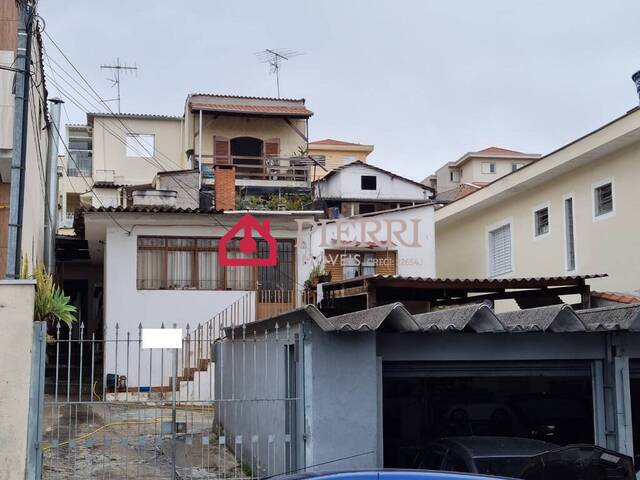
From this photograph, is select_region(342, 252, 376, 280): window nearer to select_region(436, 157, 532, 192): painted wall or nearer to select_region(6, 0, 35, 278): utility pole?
select_region(6, 0, 35, 278): utility pole

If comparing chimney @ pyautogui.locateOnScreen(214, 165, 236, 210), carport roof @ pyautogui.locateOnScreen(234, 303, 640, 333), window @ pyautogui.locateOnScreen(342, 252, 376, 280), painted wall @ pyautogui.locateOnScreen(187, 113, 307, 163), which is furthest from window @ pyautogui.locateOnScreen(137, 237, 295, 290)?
painted wall @ pyautogui.locateOnScreen(187, 113, 307, 163)

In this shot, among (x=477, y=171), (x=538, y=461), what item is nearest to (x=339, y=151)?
(x=477, y=171)

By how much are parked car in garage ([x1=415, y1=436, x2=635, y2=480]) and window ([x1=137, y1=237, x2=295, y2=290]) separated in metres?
13.5

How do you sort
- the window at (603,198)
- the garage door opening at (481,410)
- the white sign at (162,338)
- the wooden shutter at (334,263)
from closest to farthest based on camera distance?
the white sign at (162,338) → the garage door opening at (481,410) → the window at (603,198) → the wooden shutter at (334,263)

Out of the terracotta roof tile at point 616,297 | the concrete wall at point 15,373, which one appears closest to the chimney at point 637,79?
the terracotta roof tile at point 616,297

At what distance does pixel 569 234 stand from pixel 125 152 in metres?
25.0

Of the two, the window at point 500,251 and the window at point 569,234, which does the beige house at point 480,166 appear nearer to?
the window at point 500,251

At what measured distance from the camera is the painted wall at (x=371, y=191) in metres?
31.6

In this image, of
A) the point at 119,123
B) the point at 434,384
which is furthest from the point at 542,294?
the point at 119,123

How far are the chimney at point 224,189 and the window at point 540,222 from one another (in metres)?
8.22

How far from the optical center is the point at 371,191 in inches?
1251

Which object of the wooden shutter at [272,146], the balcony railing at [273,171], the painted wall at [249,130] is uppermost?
the painted wall at [249,130]

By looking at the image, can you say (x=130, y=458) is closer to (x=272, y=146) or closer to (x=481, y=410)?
(x=481, y=410)

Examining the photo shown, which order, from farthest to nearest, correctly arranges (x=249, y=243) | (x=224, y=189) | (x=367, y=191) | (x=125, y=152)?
1. (x=125, y=152)
2. (x=367, y=191)
3. (x=224, y=189)
4. (x=249, y=243)
